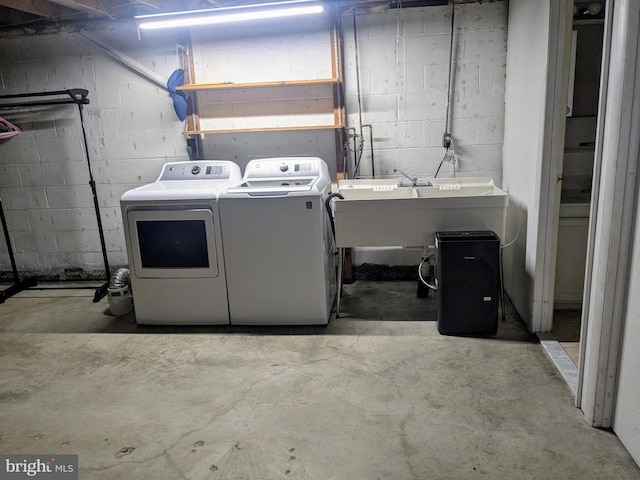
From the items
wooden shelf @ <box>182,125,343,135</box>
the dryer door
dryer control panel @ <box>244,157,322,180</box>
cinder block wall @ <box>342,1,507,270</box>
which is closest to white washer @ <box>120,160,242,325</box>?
the dryer door

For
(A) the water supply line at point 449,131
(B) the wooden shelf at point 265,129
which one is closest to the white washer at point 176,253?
(B) the wooden shelf at point 265,129

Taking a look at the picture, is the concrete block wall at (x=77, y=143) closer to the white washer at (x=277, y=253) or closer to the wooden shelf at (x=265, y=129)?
the wooden shelf at (x=265, y=129)

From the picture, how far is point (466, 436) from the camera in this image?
7.07 feet

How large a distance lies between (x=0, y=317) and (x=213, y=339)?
1859mm

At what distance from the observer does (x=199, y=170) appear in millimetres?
3768

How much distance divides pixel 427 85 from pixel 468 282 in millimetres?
1672

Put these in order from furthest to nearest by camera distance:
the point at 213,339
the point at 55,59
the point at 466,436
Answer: the point at 55,59, the point at 213,339, the point at 466,436

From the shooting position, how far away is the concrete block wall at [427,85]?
146 inches

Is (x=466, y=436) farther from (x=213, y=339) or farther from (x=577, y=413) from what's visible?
(x=213, y=339)

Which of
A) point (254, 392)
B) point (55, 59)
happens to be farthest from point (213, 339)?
point (55, 59)

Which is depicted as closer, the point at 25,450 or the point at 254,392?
the point at 25,450

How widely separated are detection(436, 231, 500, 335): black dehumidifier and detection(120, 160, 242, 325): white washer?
4.77 ft

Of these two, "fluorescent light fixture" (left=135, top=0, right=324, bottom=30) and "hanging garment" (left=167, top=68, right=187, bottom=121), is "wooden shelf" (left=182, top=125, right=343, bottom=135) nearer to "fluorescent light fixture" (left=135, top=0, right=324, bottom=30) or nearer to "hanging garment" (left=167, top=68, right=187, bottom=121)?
"hanging garment" (left=167, top=68, right=187, bottom=121)

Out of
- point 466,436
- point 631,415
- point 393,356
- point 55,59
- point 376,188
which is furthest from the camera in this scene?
point 55,59
